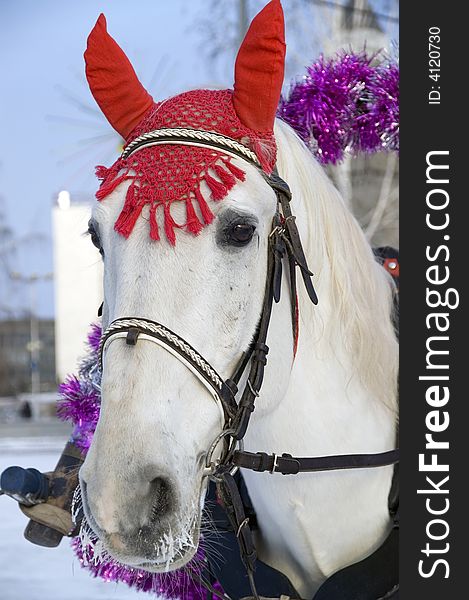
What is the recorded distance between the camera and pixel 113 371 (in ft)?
4.69

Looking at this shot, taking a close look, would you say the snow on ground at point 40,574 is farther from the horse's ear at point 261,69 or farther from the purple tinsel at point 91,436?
the horse's ear at point 261,69

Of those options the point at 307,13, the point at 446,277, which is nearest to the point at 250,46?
the point at 446,277

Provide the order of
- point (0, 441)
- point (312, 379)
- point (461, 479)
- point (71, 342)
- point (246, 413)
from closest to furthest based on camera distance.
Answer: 1. point (246, 413)
2. point (461, 479)
3. point (312, 379)
4. point (0, 441)
5. point (71, 342)

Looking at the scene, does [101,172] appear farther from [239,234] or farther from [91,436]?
[91,436]

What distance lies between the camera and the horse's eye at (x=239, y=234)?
154 cm

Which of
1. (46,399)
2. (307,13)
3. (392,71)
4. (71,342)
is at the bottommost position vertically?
(46,399)

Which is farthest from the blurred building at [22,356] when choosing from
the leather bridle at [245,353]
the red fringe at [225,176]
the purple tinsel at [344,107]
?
the red fringe at [225,176]

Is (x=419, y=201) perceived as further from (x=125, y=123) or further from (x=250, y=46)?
(x=125, y=123)

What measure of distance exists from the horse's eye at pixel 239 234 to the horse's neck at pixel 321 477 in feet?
1.10

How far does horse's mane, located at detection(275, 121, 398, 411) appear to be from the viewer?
1892mm

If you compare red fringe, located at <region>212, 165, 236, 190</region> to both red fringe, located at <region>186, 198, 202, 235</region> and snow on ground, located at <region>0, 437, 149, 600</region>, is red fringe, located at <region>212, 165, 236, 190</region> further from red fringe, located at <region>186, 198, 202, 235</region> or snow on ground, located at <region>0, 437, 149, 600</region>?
snow on ground, located at <region>0, 437, 149, 600</region>

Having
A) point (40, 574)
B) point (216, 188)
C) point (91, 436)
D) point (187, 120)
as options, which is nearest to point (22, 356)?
point (40, 574)

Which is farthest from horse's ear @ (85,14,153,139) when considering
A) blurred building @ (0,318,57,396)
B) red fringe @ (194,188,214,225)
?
blurred building @ (0,318,57,396)

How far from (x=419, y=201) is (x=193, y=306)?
62 cm
